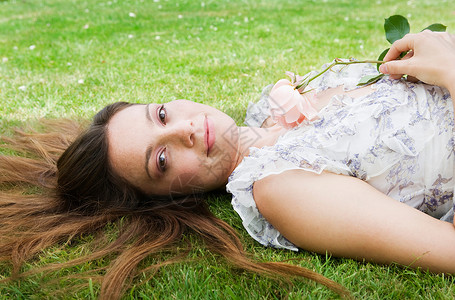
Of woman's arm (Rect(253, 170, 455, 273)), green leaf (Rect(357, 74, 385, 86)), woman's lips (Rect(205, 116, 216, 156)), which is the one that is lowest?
woman's arm (Rect(253, 170, 455, 273))

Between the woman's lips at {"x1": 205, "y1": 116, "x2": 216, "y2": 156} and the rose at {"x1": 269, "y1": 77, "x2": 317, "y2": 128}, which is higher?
Result: the rose at {"x1": 269, "y1": 77, "x2": 317, "y2": 128}

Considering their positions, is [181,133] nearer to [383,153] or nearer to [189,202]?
[189,202]

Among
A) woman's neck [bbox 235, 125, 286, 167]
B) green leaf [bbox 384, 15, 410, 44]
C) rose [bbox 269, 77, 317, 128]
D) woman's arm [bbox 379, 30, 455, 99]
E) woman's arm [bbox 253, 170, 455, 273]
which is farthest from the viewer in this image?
woman's neck [bbox 235, 125, 286, 167]

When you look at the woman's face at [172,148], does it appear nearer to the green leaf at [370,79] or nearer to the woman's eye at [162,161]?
the woman's eye at [162,161]

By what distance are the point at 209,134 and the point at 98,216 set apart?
2.28 ft

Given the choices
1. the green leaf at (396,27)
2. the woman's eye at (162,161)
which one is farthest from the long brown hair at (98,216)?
the green leaf at (396,27)

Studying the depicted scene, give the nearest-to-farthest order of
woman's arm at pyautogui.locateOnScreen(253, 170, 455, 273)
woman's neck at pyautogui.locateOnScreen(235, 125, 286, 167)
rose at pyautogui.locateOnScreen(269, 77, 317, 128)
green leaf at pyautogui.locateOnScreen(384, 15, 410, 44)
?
woman's arm at pyautogui.locateOnScreen(253, 170, 455, 273)
rose at pyautogui.locateOnScreen(269, 77, 317, 128)
green leaf at pyautogui.locateOnScreen(384, 15, 410, 44)
woman's neck at pyautogui.locateOnScreen(235, 125, 286, 167)

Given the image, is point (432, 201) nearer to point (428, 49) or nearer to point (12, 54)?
point (428, 49)

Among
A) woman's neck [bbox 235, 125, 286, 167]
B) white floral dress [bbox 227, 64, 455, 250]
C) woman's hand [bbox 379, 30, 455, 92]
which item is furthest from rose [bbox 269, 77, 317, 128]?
woman's hand [bbox 379, 30, 455, 92]

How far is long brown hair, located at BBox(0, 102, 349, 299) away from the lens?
1894mm

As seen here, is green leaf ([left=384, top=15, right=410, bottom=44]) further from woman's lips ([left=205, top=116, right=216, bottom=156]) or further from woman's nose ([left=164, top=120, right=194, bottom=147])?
woman's nose ([left=164, top=120, right=194, bottom=147])

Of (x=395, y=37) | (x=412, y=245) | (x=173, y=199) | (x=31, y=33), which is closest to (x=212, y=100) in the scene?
(x=173, y=199)

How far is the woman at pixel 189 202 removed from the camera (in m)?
1.67

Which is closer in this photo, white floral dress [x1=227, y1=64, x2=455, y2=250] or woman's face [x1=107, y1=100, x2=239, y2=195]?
white floral dress [x1=227, y1=64, x2=455, y2=250]
